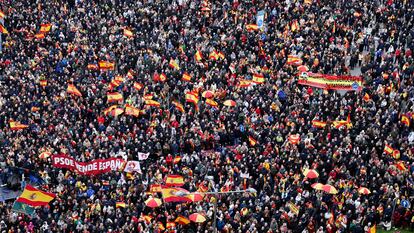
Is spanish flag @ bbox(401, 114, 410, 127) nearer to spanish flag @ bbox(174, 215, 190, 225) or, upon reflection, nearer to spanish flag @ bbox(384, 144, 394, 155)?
spanish flag @ bbox(384, 144, 394, 155)

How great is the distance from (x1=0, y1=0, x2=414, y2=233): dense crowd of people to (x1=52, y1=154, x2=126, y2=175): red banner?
346mm

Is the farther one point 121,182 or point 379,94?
point 379,94

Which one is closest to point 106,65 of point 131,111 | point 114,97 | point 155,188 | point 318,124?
point 114,97

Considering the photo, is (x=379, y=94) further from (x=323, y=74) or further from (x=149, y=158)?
(x=149, y=158)

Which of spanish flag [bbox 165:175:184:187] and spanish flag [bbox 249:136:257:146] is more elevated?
spanish flag [bbox 249:136:257:146]

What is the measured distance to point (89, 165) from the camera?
41.1 m

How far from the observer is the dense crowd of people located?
38.6m

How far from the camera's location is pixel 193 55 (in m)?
53.2

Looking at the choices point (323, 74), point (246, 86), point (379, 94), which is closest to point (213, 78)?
point (246, 86)

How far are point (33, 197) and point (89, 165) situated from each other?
3.71 metres

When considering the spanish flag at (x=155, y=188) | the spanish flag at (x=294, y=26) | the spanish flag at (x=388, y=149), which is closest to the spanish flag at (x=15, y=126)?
the spanish flag at (x=155, y=188)

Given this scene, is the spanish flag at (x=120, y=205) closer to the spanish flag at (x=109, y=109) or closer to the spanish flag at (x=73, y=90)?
the spanish flag at (x=109, y=109)

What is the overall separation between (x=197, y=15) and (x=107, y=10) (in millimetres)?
6153

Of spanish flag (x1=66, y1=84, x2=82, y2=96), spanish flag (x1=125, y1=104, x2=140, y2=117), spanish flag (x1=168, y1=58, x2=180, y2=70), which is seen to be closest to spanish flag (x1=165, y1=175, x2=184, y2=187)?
spanish flag (x1=125, y1=104, x2=140, y2=117)
